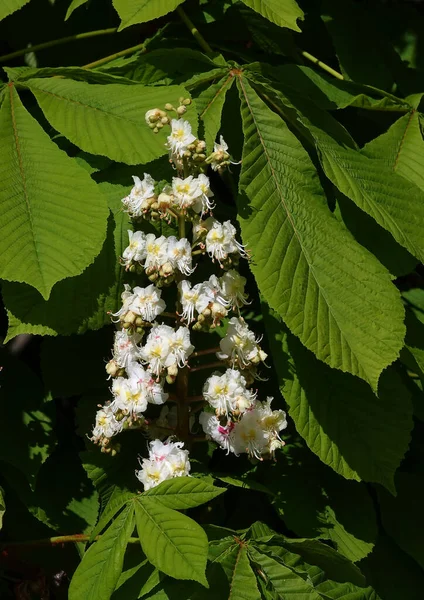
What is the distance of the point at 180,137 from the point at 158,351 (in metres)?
0.34

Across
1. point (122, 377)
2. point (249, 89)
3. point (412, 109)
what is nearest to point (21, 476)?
point (122, 377)

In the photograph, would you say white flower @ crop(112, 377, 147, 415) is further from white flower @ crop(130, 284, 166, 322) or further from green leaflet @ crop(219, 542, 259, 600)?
green leaflet @ crop(219, 542, 259, 600)

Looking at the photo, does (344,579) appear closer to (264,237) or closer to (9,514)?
(264,237)

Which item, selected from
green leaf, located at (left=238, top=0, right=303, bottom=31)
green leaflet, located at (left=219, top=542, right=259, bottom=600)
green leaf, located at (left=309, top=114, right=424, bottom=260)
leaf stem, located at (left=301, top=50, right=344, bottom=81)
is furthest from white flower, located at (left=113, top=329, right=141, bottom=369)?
leaf stem, located at (left=301, top=50, right=344, bottom=81)

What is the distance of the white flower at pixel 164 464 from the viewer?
Answer: 1.30m

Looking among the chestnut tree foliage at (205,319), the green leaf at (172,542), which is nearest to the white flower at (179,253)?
the chestnut tree foliage at (205,319)

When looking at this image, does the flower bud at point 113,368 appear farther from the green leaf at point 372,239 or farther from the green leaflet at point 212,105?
the green leaf at point 372,239

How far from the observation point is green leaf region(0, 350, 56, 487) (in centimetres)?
155

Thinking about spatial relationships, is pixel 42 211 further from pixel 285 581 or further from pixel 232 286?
pixel 285 581

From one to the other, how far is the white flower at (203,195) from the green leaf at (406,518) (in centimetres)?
79

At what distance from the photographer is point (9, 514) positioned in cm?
171

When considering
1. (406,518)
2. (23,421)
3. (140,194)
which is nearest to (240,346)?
(140,194)

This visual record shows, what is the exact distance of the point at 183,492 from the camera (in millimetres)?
1224

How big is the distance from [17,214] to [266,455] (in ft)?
1.95
